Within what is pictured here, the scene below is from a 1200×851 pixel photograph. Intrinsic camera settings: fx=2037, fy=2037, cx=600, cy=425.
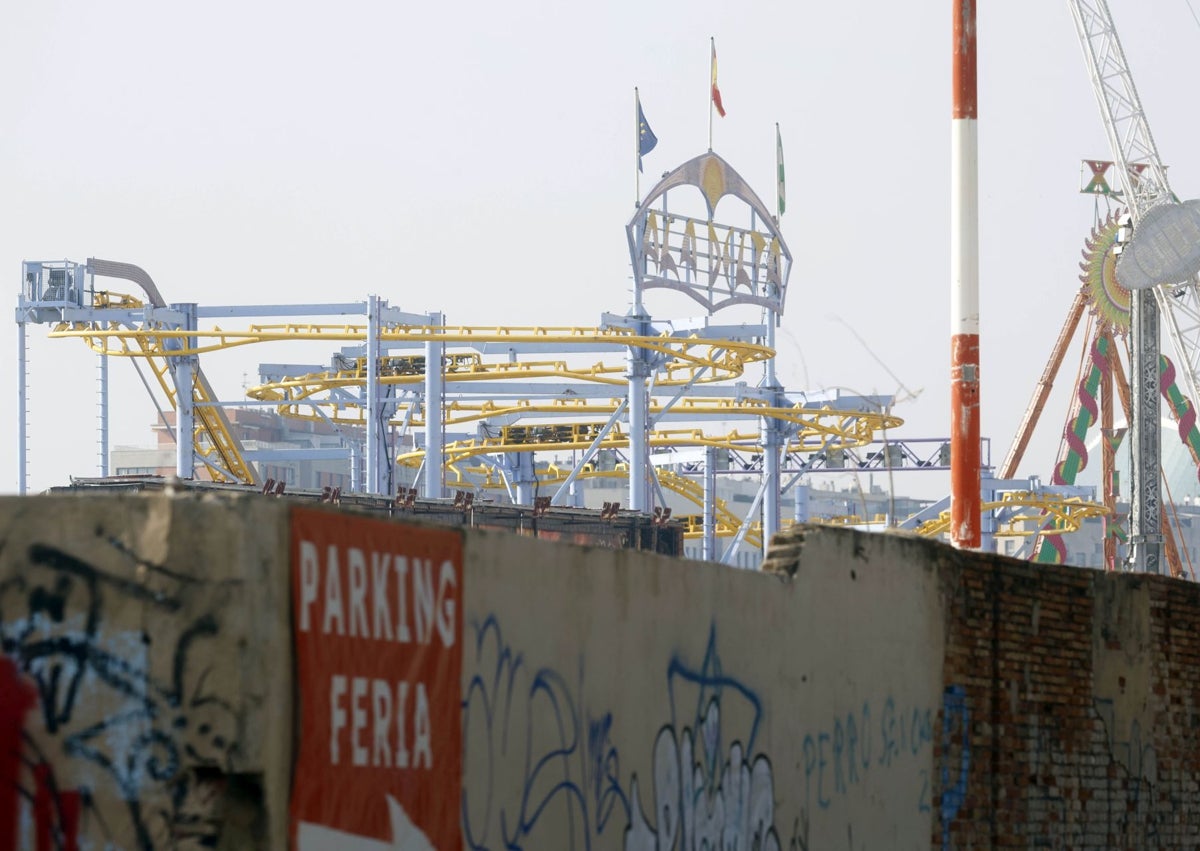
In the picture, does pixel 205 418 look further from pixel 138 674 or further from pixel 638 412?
pixel 138 674

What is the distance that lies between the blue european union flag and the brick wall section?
2803 centimetres

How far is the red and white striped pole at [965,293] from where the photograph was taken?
14828mm

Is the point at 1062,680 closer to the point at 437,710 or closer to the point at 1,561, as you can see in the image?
the point at 437,710

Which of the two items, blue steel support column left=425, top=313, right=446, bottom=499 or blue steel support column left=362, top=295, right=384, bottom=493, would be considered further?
blue steel support column left=425, top=313, right=446, bottom=499

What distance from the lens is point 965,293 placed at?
615 inches

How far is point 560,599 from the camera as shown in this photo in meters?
8.02

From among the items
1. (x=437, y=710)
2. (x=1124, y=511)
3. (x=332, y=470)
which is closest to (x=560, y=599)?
(x=437, y=710)

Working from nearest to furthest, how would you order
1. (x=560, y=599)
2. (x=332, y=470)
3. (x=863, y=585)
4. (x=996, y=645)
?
1. (x=560, y=599)
2. (x=863, y=585)
3. (x=996, y=645)
4. (x=332, y=470)

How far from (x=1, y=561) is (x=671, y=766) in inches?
149

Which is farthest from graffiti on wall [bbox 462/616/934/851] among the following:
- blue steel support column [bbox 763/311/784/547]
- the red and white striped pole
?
blue steel support column [bbox 763/311/784/547]

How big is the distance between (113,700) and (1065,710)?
27.8 feet

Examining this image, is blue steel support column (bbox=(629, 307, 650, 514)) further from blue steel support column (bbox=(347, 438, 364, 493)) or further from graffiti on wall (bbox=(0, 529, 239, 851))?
graffiti on wall (bbox=(0, 529, 239, 851))

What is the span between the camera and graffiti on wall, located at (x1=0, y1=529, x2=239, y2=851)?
5.81 metres

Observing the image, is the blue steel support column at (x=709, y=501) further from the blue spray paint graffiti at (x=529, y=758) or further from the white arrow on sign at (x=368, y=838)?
the white arrow on sign at (x=368, y=838)
